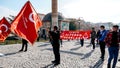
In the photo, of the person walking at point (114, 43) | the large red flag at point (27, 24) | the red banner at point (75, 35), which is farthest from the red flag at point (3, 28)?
the red banner at point (75, 35)

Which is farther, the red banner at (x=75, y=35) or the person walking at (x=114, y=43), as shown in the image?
the red banner at (x=75, y=35)

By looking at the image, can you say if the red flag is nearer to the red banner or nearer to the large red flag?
the large red flag

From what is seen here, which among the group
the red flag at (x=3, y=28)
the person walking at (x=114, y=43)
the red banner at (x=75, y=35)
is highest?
Answer: the red flag at (x=3, y=28)

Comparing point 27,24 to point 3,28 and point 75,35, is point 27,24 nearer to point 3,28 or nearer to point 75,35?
point 3,28

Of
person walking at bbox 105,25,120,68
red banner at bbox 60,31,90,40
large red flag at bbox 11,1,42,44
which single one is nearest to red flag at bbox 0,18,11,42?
large red flag at bbox 11,1,42,44

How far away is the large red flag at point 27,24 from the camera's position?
849 centimetres

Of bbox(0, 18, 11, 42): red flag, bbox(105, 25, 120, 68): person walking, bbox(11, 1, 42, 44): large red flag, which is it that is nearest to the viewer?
bbox(11, 1, 42, 44): large red flag

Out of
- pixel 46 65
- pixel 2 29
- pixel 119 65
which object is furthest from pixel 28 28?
pixel 2 29

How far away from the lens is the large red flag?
8.49 meters

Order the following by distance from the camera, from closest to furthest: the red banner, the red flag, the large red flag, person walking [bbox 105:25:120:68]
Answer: the large red flag, person walking [bbox 105:25:120:68], the red flag, the red banner

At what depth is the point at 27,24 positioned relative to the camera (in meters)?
8.58

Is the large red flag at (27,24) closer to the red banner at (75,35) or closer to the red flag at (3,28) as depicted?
the red flag at (3,28)

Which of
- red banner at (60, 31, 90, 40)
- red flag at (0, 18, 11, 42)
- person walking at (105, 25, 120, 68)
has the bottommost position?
red banner at (60, 31, 90, 40)

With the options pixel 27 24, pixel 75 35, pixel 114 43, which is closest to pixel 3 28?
pixel 27 24
